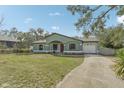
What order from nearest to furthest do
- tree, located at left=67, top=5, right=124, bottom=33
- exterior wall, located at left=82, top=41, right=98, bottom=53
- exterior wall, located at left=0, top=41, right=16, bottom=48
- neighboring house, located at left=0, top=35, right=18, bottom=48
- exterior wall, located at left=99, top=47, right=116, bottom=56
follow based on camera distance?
tree, located at left=67, top=5, right=124, bottom=33 → exterior wall, located at left=99, top=47, right=116, bottom=56 → exterior wall, located at left=82, top=41, right=98, bottom=53 → neighboring house, located at left=0, top=35, right=18, bottom=48 → exterior wall, located at left=0, top=41, right=16, bottom=48

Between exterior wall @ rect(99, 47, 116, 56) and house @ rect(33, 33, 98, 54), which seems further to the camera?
house @ rect(33, 33, 98, 54)

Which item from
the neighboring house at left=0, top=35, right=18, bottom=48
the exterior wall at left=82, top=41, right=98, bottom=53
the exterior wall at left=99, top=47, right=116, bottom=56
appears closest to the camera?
the exterior wall at left=99, top=47, right=116, bottom=56

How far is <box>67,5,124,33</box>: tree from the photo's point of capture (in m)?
11.7

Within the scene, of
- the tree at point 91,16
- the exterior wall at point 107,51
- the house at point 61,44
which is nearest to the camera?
the tree at point 91,16

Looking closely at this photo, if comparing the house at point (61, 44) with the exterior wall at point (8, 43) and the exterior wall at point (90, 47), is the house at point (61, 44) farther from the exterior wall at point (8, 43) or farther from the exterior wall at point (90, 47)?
the exterior wall at point (8, 43)

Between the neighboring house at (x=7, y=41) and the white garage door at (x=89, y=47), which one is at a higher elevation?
the neighboring house at (x=7, y=41)

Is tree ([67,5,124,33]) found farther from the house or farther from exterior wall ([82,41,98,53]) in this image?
exterior wall ([82,41,98,53])

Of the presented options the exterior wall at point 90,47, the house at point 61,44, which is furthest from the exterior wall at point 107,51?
the house at point 61,44

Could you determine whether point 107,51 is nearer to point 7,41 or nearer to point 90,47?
point 90,47

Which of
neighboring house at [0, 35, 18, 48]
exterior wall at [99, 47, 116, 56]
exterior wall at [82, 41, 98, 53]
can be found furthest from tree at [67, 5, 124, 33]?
neighboring house at [0, 35, 18, 48]

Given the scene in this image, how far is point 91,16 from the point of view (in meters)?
12.0

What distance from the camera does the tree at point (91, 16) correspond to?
11.7 meters

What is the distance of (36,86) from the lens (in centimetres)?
734
